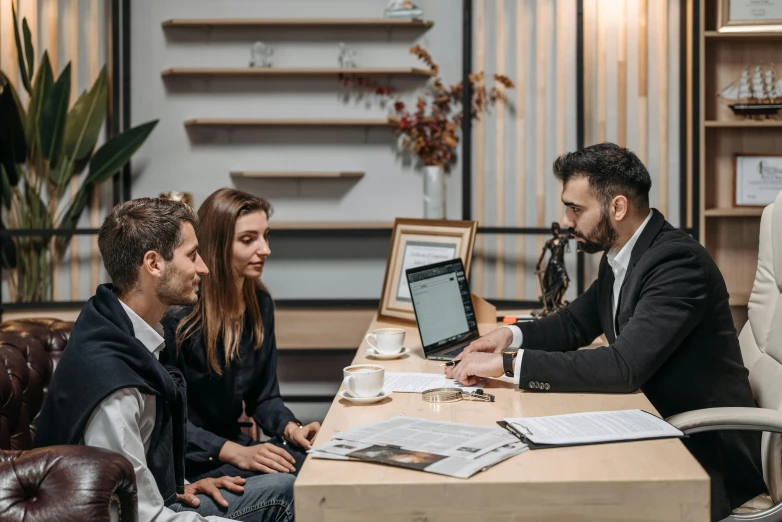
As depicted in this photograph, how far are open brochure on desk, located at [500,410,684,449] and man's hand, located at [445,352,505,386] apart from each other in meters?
0.31

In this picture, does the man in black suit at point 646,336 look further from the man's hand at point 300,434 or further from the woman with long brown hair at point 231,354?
the woman with long brown hair at point 231,354

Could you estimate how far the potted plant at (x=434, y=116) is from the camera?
4198mm

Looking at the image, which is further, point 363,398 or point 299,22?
point 299,22

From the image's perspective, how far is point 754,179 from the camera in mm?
4234

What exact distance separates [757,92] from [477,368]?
285cm

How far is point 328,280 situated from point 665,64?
84.1 inches

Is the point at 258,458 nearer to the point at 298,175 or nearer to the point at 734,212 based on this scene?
the point at 298,175

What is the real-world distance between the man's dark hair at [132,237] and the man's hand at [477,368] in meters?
0.77

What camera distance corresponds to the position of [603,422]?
5.53 ft

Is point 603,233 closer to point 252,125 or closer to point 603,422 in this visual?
point 603,422

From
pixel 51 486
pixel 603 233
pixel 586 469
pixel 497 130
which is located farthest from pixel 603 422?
pixel 497 130

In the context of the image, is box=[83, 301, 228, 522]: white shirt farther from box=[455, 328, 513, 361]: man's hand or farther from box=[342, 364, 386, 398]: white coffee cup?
box=[455, 328, 513, 361]: man's hand

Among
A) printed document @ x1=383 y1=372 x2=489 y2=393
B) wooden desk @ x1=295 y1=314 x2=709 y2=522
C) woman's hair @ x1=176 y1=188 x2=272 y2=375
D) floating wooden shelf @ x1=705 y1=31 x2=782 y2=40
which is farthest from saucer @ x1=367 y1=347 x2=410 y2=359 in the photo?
floating wooden shelf @ x1=705 y1=31 x2=782 y2=40

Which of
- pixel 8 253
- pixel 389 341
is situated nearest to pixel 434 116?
pixel 389 341
